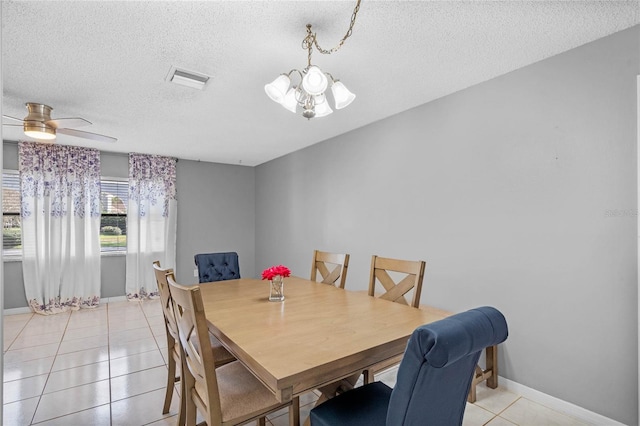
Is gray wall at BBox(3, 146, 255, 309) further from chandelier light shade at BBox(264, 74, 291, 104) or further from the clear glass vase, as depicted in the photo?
chandelier light shade at BBox(264, 74, 291, 104)

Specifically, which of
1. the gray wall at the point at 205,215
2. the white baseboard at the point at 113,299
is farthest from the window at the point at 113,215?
the white baseboard at the point at 113,299

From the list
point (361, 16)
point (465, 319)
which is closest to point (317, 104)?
point (361, 16)

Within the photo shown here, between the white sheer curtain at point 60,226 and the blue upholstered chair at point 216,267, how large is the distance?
2.64 metres

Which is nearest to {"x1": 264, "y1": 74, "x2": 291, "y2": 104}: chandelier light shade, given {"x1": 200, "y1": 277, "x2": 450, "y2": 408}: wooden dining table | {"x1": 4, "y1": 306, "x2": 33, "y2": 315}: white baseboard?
{"x1": 200, "y1": 277, "x2": 450, "y2": 408}: wooden dining table

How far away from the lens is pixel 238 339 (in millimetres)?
1381

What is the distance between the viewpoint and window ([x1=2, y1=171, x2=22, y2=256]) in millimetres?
4258

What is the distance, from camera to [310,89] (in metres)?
1.70

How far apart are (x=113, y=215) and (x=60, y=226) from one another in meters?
0.67

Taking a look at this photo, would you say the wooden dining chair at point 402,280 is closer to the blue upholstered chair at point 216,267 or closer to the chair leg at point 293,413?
the chair leg at point 293,413

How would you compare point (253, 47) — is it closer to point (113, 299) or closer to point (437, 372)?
point (437, 372)

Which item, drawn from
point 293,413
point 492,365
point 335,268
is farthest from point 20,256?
point 492,365

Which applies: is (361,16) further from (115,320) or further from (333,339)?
(115,320)

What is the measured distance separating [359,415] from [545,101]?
7.61 ft

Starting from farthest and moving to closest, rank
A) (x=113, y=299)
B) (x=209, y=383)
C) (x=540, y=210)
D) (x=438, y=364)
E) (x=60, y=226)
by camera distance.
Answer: (x=113, y=299) → (x=60, y=226) → (x=540, y=210) → (x=209, y=383) → (x=438, y=364)
